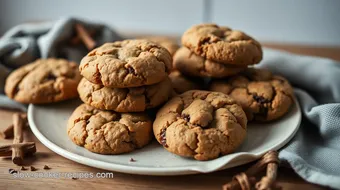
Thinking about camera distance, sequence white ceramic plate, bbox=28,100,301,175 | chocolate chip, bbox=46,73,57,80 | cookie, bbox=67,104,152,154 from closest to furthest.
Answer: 1. white ceramic plate, bbox=28,100,301,175
2. cookie, bbox=67,104,152,154
3. chocolate chip, bbox=46,73,57,80

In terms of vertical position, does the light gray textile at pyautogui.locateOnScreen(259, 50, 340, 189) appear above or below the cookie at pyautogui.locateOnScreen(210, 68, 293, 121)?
below

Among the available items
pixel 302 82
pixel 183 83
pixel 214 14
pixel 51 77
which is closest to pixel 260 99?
pixel 183 83

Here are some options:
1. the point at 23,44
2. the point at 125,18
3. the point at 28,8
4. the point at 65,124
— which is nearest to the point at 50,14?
the point at 28,8

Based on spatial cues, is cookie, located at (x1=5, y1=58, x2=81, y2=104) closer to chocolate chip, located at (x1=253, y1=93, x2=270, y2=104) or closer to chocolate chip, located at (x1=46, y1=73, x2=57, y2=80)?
chocolate chip, located at (x1=46, y1=73, x2=57, y2=80)

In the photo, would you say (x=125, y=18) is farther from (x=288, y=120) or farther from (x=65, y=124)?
(x=288, y=120)

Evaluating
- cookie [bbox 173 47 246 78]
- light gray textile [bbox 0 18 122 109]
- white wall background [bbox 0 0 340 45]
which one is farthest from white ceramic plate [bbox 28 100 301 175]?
white wall background [bbox 0 0 340 45]
